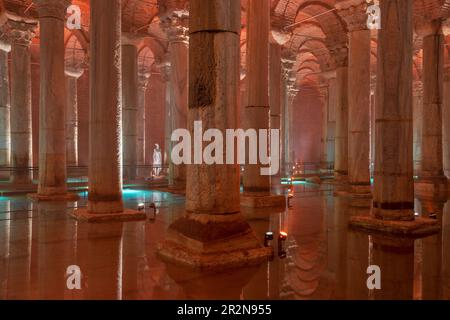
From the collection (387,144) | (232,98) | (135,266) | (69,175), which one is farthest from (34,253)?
(69,175)

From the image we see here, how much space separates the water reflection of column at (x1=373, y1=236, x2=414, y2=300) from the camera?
4.75 meters

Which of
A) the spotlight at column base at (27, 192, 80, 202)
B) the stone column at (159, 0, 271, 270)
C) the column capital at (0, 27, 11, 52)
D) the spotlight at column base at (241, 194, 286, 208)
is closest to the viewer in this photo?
the stone column at (159, 0, 271, 270)

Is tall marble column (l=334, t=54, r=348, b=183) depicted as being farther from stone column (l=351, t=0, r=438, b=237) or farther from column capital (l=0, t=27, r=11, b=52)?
column capital (l=0, t=27, r=11, b=52)

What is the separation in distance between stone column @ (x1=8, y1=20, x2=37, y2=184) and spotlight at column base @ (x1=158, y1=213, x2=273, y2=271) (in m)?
12.1

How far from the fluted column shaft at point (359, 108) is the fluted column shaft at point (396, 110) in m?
5.62

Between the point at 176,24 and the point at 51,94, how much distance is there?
17.1 feet

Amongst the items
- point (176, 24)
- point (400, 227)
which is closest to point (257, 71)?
point (176, 24)

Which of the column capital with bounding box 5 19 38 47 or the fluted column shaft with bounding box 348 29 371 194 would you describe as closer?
the fluted column shaft with bounding box 348 29 371 194

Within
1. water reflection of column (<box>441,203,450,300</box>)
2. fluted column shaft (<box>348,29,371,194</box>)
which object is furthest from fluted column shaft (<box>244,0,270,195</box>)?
water reflection of column (<box>441,203,450,300</box>)

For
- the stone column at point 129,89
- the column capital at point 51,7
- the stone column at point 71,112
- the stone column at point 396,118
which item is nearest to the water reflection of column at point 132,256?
the stone column at point 396,118

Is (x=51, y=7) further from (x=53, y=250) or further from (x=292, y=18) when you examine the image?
(x=292, y=18)

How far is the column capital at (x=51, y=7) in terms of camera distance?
39.6 feet

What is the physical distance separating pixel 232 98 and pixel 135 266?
2659mm

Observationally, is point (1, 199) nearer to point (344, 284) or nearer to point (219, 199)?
point (219, 199)
